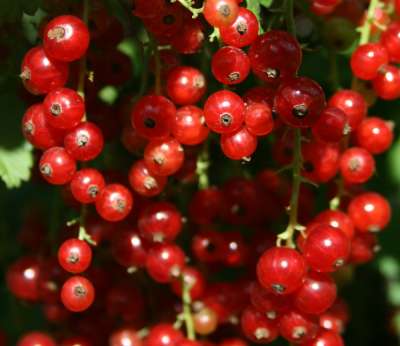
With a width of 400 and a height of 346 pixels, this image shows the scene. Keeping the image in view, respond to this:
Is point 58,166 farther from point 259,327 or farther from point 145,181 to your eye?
point 259,327

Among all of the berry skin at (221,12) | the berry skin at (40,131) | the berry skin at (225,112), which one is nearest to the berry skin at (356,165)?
the berry skin at (225,112)

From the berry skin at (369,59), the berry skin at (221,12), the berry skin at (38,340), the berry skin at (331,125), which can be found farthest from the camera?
the berry skin at (38,340)

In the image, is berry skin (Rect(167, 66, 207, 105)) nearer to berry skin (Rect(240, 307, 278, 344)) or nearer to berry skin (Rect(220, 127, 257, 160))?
berry skin (Rect(220, 127, 257, 160))

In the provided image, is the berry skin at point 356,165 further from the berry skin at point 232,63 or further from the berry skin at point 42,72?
the berry skin at point 42,72

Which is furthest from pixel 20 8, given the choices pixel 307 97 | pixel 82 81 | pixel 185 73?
pixel 307 97

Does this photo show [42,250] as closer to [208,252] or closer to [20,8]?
[208,252]

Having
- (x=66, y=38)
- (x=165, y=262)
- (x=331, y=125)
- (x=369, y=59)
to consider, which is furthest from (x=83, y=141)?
(x=369, y=59)
